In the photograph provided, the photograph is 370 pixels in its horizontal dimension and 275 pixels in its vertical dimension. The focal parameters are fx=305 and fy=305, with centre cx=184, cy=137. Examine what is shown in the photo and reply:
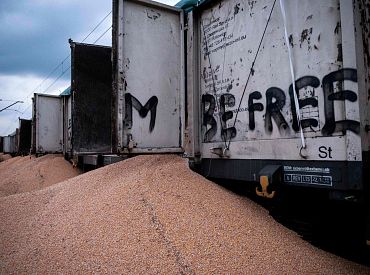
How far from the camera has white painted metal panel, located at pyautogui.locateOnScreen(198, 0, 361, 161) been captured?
2.38 metres

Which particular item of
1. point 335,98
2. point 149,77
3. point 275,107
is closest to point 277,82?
point 275,107

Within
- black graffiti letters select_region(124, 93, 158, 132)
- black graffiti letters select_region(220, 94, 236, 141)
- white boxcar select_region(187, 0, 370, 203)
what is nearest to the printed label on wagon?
white boxcar select_region(187, 0, 370, 203)

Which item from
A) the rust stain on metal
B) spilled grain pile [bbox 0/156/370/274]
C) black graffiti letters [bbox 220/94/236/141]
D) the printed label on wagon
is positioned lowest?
spilled grain pile [bbox 0/156/370/274]

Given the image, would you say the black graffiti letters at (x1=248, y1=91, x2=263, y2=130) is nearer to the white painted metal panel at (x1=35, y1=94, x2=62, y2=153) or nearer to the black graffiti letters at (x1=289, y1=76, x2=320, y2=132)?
the black graffiti letters at (x1=289, y1=76, x2=320, y2=132)

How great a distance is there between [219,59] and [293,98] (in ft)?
3.69

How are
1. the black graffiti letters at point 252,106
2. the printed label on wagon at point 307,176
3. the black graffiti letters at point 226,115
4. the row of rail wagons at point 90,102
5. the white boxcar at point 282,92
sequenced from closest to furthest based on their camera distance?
the white boxcar at point 282,92
the printed label on wagon at point 307,176
the black graffiti letters at point 252,106
the black graffiti letters at point 226,115
the row of rail wagons at point 90,102

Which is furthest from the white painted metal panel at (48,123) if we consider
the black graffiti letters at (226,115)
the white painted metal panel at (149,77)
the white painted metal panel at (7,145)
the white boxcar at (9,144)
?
the white painted metal panel at (7,145)

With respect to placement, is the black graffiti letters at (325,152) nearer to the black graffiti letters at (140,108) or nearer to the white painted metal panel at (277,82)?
the white painted metal panel at (277,82)

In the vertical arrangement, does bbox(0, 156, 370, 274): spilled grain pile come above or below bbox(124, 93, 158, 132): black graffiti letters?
below

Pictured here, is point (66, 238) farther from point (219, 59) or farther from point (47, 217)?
point (219, 59)

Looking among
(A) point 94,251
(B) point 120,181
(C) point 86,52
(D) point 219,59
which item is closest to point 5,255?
(A) point 94,251

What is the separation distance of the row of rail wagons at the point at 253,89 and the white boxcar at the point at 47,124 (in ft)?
27.9

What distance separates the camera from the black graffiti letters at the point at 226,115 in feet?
10.9

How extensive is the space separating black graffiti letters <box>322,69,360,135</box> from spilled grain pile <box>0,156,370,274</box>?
105 cm
